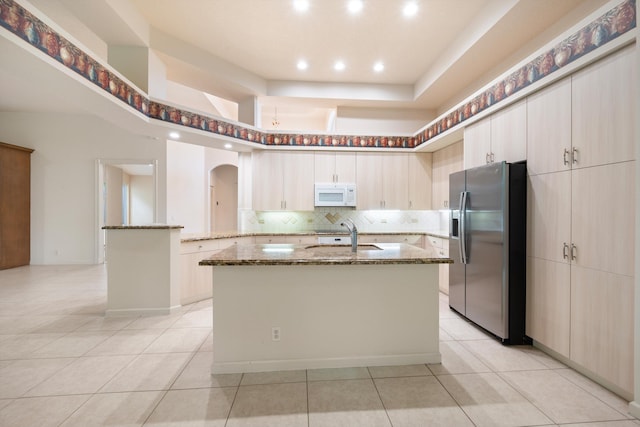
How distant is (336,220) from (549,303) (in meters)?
3.58

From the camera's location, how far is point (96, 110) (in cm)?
321

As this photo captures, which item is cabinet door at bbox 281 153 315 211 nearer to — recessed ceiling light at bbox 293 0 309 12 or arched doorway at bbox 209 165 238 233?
recessed ceiling light at bbox 293 0 309 12

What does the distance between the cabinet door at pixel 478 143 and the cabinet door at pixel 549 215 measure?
77cm

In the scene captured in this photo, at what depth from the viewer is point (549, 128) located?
2.34 meters

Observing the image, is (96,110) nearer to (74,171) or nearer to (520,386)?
(74,171)

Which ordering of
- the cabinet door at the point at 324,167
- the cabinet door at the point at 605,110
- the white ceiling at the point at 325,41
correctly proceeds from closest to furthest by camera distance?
the cabinet door at the point at 605,110 → the white ceiling at the point at 325,41 → the cabinet door at the point at 324,167

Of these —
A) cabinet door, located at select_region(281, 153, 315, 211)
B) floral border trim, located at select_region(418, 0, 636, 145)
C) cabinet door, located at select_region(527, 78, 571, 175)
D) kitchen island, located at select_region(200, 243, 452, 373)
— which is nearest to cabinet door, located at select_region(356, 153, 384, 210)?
cabinet door, located at select_region(281, 153, 315, 211)

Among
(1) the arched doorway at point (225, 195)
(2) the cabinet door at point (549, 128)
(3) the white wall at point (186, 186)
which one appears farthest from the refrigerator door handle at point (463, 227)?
(1) the arched doorway at point (225, 195)

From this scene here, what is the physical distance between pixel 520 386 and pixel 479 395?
0.37 meters

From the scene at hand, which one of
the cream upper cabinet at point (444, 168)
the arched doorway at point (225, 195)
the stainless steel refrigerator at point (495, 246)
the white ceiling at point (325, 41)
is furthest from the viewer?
the arched doorway at point (225, 195)

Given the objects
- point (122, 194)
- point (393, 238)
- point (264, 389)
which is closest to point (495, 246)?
point (393, 238)

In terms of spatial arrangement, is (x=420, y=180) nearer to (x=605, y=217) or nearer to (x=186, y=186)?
(x=605, y=217)

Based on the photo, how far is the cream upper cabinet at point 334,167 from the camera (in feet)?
17.1

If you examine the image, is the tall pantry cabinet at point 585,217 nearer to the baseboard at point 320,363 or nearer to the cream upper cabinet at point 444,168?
the baseboard at point 320,363
